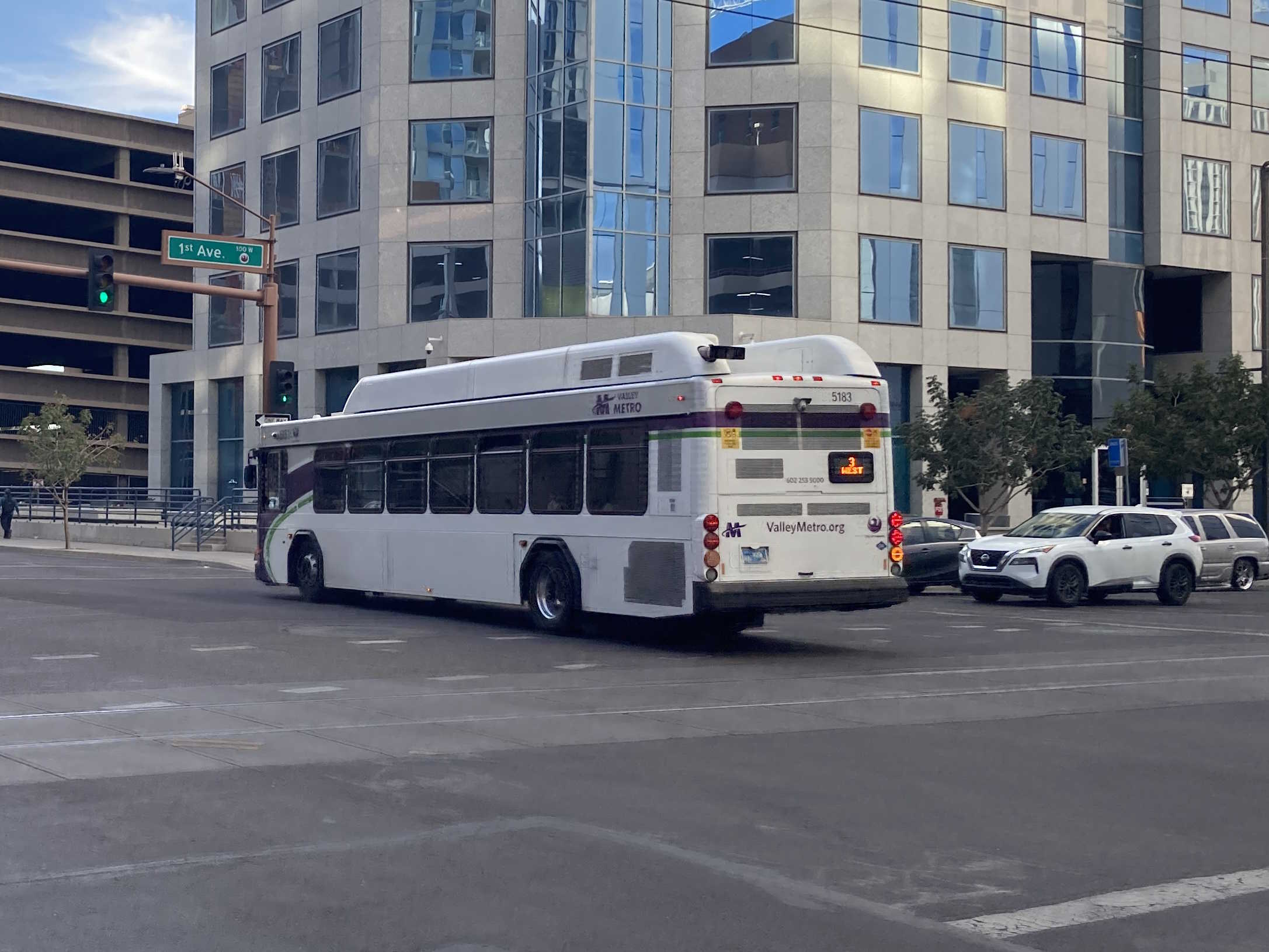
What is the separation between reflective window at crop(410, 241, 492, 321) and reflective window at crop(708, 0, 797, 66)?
923 cm

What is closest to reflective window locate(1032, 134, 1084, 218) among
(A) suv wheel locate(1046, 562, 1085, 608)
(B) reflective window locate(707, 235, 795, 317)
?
(B) reflective window locate(707, 235, 795, 317)

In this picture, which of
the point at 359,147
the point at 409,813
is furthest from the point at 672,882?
the point at 359,147

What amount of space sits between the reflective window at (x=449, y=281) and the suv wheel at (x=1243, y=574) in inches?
946

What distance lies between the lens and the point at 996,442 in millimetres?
38281

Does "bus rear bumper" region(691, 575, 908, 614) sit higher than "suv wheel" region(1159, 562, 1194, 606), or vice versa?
"bus rear bumper" region(691, 575, 908, 614)

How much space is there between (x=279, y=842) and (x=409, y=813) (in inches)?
35.6

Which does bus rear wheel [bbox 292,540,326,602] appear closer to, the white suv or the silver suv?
the white suv

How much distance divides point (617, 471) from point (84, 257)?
255ft

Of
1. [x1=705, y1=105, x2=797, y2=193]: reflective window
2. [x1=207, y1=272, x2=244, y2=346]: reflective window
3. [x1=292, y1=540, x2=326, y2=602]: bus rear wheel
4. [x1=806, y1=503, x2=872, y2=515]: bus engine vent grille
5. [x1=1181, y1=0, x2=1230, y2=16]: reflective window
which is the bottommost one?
[x1=292, y1=540, x2=326, y2=602]: bus rear wheel

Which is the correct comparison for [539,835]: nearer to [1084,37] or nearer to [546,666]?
[546,666]

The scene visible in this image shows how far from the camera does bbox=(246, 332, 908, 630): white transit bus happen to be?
16594mm

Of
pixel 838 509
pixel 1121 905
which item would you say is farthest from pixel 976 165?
pixel 1121 905

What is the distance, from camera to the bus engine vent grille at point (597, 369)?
1814 centimetres

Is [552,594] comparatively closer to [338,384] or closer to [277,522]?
[277,522]
